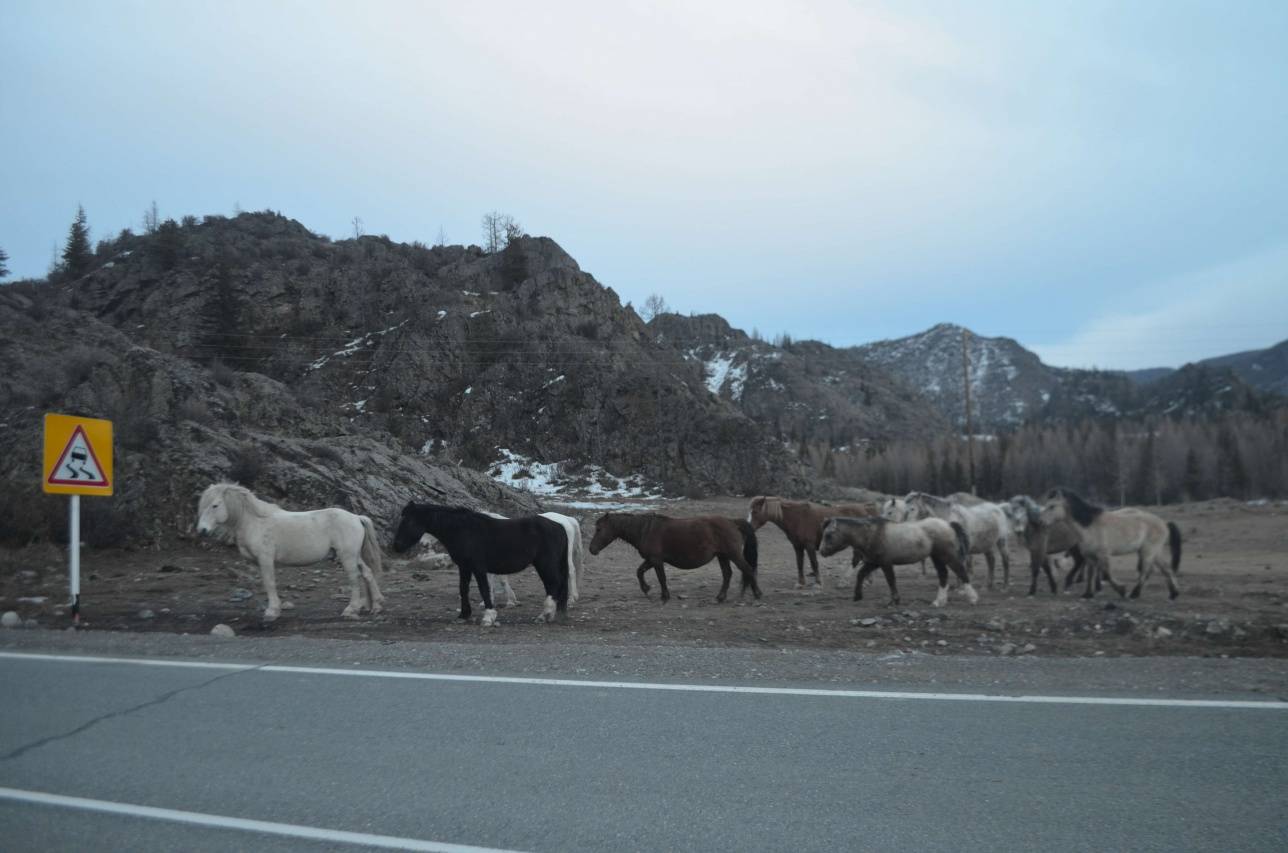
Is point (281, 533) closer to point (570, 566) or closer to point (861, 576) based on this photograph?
point (570, 566)

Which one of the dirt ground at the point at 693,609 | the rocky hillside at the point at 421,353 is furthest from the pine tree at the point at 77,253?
the dirt ground at the point at 693,609

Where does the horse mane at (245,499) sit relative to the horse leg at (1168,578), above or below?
above

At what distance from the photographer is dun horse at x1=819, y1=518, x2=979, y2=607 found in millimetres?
14398

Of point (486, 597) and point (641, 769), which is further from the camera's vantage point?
point (486, 597)

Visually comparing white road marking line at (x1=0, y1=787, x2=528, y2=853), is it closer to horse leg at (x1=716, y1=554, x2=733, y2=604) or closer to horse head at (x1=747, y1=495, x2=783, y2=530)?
horse leg at (x1=716, y1=554, x2=733, y2=604)

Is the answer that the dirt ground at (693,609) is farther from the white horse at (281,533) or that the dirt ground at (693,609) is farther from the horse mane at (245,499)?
the horse mane at (245,499)

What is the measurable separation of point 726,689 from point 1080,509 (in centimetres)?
1062

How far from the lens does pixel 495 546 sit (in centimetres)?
1245

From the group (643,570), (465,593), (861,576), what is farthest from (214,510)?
(861,576)

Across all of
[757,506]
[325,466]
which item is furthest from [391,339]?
[757,506]

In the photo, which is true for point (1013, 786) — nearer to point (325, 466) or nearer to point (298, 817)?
point (298, 817)

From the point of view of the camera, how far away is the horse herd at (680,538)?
1256 cm

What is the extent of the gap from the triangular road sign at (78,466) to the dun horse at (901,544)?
40.3ft

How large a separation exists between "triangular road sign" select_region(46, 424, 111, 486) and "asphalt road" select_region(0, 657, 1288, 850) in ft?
18.6
